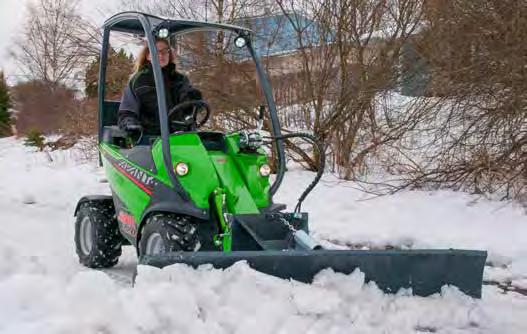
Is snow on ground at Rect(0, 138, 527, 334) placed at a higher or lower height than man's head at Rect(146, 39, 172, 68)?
lower

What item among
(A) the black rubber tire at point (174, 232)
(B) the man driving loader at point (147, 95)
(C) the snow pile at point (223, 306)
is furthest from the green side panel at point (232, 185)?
(C) the snow pile at point (223, 306)

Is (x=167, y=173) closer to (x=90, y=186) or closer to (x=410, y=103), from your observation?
(x=410, y=103)

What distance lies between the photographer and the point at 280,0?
10.4 metres

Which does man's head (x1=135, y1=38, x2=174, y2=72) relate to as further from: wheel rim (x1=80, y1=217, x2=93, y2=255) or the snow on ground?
the snow on ground

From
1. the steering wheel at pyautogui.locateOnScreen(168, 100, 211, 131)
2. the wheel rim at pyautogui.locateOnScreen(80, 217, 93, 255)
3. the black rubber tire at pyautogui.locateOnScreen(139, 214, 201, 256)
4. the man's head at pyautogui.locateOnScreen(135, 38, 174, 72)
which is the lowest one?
the wheel rim at pyautogui.locateOnScreen(80, 217, 93, 255)

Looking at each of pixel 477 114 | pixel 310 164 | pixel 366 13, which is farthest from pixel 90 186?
pixel 477 114

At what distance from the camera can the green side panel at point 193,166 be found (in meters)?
3.96

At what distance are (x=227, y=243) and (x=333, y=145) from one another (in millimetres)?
7053

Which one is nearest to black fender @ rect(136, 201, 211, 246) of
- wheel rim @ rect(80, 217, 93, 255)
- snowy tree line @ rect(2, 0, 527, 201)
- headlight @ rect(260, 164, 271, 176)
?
headlight @ rect(260, 164, 271, 176)

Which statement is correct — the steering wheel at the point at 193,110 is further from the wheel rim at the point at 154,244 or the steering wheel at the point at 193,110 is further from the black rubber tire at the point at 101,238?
the black rubber tire at the point at 101,238

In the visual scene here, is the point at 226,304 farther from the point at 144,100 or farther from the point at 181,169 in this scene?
the point at 144,100

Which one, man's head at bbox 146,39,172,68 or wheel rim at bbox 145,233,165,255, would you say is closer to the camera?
wheel rim at bbox 145,233,165,255

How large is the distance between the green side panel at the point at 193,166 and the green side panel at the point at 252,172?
11.3 inches

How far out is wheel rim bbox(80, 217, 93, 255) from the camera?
5.26 metres
